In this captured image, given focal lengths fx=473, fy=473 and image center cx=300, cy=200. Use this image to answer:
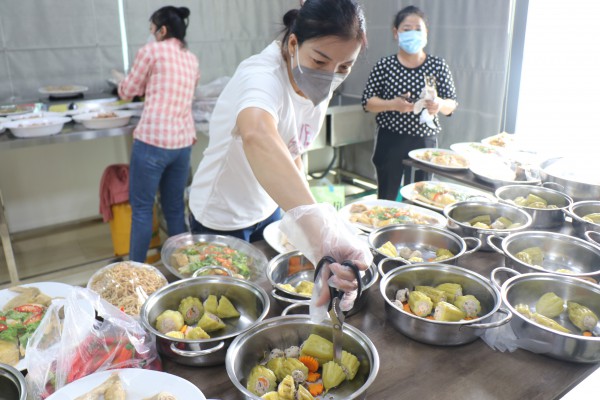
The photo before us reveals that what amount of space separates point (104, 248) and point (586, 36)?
11.9 feet

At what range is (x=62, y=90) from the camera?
3.50 metres

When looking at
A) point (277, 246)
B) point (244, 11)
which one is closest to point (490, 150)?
point (277, 246)

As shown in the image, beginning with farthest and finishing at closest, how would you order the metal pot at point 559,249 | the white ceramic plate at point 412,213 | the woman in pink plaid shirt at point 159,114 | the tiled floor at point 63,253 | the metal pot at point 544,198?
the tiled floor at point 63,253
the woman in pink plaid shirt at point 159,114
the white ceramic plate at point 412,213
the metal pot at point 544,198
the metal pot at point 559,249

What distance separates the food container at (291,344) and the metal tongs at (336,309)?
43 mm

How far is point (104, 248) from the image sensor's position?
140 inches

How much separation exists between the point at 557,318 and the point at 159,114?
7.46ft

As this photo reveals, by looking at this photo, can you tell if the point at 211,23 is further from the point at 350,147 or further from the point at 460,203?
the point at 460,203

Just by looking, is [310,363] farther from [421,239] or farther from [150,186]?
[150,186]

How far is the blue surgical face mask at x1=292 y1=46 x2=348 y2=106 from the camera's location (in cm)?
139

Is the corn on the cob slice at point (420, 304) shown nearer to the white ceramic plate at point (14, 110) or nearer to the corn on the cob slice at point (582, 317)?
the corn on the cob slice at point (582, 317)

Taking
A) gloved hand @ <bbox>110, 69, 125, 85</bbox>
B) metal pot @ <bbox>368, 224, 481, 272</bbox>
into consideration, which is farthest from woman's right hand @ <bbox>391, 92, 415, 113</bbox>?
gloved hand @ <bbox>110, 69, 125, 85</bbox>

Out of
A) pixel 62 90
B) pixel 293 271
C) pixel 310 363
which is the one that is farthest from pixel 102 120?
pixel 310 363

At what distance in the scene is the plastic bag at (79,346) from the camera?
972 millimetres

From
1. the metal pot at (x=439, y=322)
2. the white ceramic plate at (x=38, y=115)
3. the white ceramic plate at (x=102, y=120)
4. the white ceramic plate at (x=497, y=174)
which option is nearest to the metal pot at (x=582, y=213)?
the white ceramic plate at (x=497, y=174)
